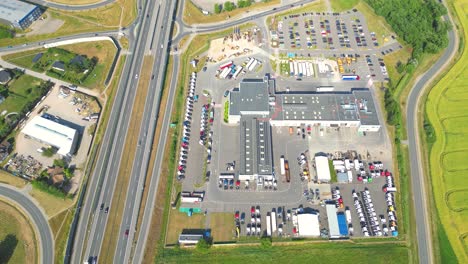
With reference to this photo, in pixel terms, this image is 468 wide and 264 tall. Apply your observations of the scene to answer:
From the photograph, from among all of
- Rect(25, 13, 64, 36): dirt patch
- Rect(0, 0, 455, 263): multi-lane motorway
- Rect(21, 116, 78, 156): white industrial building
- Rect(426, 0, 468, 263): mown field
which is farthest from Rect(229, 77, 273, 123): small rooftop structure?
Rect(25, 13, 64, 36): dirt patch

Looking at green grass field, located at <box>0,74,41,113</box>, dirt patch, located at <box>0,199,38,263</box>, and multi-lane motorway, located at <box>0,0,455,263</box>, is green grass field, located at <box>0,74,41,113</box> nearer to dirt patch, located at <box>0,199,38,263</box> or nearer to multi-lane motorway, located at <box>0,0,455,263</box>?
multi-lane motorway, located at <box>0,0,455,263</box>

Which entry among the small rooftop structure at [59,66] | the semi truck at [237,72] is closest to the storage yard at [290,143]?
Answer: the semi truck at [237,72]

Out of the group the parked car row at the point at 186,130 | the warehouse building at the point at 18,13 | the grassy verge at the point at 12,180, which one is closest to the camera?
the grassy verge at the point at 12,180

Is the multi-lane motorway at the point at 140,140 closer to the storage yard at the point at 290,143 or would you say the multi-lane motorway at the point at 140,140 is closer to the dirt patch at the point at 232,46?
the dirt patch at the point at 232,46

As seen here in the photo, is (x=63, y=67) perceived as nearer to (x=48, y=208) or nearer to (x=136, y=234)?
(x=48, y=208)

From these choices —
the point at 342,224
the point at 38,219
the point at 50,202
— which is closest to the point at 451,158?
the point at 342,224

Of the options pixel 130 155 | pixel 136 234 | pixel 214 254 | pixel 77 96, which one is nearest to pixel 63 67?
pixel 77 96
